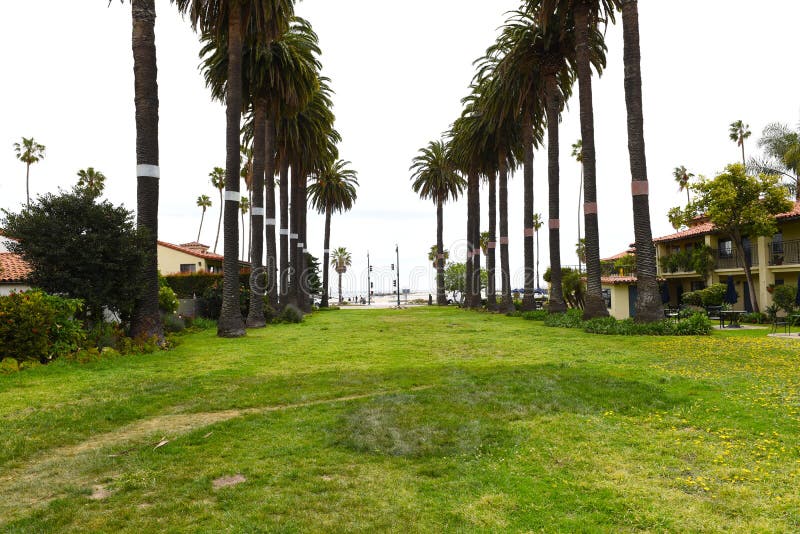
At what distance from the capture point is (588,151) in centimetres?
2414

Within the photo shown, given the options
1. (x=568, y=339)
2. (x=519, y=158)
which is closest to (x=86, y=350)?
(x=568, y=339)

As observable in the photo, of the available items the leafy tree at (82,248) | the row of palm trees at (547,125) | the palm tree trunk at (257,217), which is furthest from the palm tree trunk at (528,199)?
the leafy tree at (82,248)

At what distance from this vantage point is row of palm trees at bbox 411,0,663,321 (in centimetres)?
2081

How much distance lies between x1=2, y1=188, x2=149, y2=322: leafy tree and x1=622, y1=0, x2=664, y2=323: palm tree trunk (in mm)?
18673

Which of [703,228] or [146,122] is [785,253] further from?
[146,122]

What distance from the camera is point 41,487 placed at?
5.24m

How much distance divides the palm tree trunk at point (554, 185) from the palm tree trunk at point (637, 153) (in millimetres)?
8701

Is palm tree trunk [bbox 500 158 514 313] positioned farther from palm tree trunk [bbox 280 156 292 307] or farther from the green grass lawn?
the green grass lawn

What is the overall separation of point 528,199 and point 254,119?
17.9 m

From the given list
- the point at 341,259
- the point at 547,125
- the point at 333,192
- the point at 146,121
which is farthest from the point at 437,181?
the point at 341,259

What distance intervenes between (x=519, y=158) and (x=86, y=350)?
110 feet

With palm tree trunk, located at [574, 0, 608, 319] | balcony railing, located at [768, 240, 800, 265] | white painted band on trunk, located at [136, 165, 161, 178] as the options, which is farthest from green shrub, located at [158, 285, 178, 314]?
balcony railing, located at [768, 240, 800, 265]

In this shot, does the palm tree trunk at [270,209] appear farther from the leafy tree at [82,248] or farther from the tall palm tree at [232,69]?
the leafy tree at [82,248]

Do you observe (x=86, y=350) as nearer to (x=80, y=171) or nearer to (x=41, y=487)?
(x=41, y=487)
